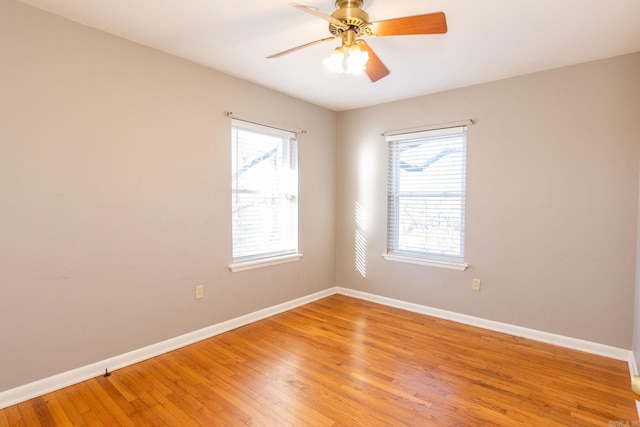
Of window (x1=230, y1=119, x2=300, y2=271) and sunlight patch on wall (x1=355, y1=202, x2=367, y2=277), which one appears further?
sunlight patch on wall (x1=355, y1=202, x2=367, y2=277)

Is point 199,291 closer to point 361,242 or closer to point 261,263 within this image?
point 261,263

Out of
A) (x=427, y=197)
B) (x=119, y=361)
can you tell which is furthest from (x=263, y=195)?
(x=119, y=361)

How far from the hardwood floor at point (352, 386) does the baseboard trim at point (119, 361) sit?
6 centimetres

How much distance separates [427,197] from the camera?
12.1 feet

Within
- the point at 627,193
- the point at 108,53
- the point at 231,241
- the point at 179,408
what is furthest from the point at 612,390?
the point at 108,53

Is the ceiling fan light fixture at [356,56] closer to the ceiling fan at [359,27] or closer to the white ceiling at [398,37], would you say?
the ceiling fan at [359,27]

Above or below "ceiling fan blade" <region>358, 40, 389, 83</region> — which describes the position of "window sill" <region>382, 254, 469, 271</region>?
below

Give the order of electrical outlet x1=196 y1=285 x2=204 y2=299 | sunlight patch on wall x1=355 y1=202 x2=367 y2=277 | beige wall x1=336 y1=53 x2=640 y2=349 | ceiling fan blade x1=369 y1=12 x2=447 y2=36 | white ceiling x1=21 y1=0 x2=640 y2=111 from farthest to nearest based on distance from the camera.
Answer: sunlight patch on wall x1=355 y1=202 x2=367 y2=277 → electrical outlet x1=196 y1=285 x2=204 y2=299 → beige wall x1=336 y1=53 x2=640 y2=349 → white ceiling x1=21 y1=0 x2=640 y2=111 → ceiling fan blade x1=369 y1=12 x2=447 y2=36

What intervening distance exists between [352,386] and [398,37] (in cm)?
242

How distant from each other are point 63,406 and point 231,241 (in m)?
1.66

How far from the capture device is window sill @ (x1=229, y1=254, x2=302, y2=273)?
326 centimetres

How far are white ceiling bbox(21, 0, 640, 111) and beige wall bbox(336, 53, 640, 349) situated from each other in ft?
0.77

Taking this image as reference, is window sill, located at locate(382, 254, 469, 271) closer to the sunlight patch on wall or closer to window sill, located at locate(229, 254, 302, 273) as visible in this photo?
the sunlight patch on wall

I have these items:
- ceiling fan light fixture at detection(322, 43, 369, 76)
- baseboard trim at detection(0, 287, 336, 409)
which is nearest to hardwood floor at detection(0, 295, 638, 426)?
baseboard trim at detection(0, 287, 336, 409)
